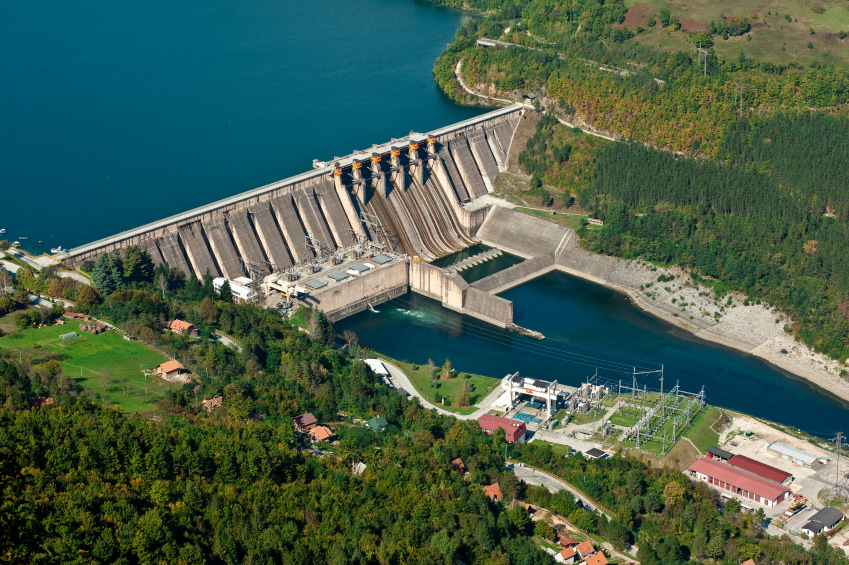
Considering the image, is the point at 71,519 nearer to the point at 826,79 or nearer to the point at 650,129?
the point at 650,129

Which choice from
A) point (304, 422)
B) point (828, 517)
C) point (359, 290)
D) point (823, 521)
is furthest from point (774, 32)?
point (304, 422)

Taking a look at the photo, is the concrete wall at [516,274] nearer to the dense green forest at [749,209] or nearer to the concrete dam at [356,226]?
the concrete dam at [356,226]

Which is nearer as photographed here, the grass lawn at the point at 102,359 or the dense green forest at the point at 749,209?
the grass lawn at the point at 102,359

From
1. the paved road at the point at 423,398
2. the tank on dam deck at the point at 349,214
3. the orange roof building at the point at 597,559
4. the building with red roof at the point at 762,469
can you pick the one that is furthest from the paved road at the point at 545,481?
the tank on dam deck at the point at 349,214

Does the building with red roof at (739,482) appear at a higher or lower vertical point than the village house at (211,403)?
lower

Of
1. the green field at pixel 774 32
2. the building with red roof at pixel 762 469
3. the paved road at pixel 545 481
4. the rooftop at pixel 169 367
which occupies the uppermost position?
the green field at pixel 774 32

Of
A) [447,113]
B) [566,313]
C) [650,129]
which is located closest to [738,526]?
[566,313]

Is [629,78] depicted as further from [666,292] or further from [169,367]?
[169,367]
